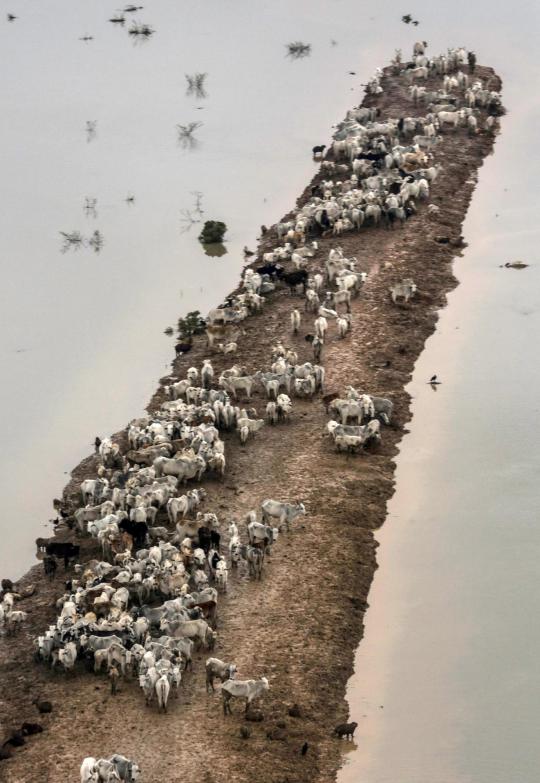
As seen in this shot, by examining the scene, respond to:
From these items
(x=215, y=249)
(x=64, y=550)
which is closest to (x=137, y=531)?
(x=64, y=550)

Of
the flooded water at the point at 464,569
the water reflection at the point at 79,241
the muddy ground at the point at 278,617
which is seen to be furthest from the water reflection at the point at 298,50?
the muddy ground at the point at 278,617

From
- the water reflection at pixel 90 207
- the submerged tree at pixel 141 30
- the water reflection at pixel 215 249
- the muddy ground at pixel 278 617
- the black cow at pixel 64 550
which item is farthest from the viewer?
the submerged tree at pixel 141 30

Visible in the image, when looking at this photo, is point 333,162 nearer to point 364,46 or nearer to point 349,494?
point 364,46

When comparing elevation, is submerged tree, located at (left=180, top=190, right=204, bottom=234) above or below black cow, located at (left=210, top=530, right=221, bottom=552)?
above

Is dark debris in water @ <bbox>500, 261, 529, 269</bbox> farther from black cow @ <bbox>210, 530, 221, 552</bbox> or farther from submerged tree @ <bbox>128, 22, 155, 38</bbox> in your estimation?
submerged tree @ <bbox>128, 22, 155, 38</bbox>

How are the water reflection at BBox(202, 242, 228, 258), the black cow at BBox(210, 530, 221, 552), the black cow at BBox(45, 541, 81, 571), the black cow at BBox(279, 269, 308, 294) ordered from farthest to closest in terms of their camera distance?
1. the water reflection at BBox(202, 242, 228, 258)
2. the black cow at BBox(279, 269, 308, 294)
3. the black cow at BBox(45, 541, 81, 571)
4. the black cow at BBox(210, 530, 221, 552)

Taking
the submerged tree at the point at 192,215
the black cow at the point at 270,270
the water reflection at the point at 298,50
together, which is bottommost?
the black cow at the point at 270,270

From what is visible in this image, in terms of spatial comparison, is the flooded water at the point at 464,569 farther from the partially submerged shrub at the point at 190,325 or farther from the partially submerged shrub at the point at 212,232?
the partially submerged shrub at the point at 212,232

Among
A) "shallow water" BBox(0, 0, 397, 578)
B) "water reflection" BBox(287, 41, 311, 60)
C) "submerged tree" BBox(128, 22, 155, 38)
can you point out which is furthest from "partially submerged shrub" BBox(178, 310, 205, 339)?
"submerged tree" BBox(128, 22, 155, 38)
